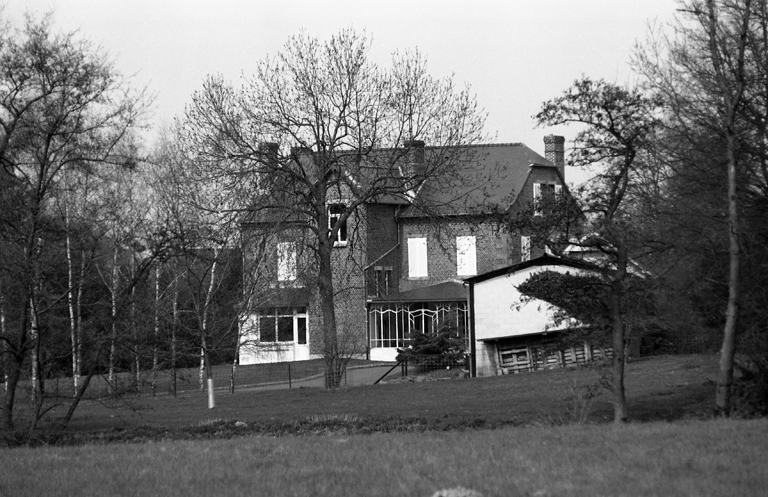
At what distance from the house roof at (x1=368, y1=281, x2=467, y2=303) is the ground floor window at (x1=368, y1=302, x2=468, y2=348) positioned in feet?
1.83

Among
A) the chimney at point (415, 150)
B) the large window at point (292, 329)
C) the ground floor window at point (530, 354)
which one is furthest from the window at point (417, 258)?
the chimney at point (415, 150)

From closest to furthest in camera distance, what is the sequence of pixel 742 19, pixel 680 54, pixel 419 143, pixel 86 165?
pixel 742 19 → pixel 680 54 → pixel 86 165 → pixel 419 143

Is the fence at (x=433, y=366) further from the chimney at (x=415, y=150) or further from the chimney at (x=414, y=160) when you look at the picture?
the chimney at (x=415, y=150)

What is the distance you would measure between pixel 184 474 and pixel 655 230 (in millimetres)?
13639

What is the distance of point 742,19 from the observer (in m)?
18.7

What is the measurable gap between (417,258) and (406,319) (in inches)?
163

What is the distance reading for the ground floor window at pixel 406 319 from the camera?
1993 inches

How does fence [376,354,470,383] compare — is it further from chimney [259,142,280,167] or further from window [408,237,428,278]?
chimney [259,142,280,167]

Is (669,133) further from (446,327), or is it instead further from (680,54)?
(446,327)

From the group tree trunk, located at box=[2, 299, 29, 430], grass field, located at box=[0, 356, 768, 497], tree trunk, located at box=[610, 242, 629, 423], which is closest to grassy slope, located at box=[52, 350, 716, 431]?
tree trunk, located at box=[610, 242, 629, 423]

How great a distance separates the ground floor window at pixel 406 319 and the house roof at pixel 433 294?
1.83 feet

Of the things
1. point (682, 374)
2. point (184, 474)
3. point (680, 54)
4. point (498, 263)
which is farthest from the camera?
point (498, 263)

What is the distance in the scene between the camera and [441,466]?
415 inches

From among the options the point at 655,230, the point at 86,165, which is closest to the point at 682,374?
the point at 655,230
